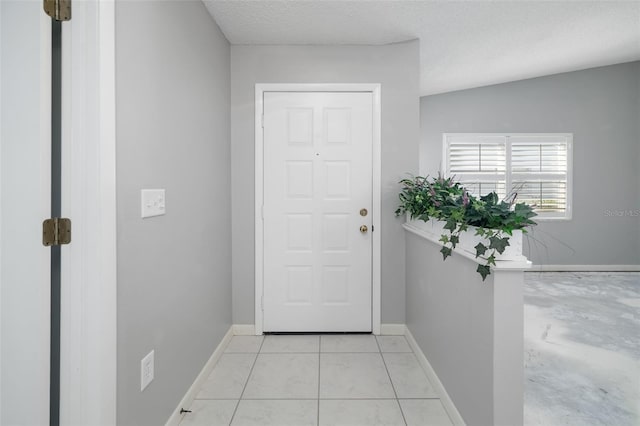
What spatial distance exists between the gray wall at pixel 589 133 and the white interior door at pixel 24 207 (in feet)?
16.2

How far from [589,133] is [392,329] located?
4.60 m

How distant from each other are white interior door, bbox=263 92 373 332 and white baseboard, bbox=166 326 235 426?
1.30ft

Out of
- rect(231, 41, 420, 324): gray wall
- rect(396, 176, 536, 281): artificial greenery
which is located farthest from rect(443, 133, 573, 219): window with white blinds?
rect(396, 176, 536, 281): artificial greenery

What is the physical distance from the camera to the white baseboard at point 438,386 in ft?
5.82

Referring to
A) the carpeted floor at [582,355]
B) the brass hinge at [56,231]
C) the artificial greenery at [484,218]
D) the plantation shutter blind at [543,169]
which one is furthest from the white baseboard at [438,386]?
the plantation shutter blind at [543,169]

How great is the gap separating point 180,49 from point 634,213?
6404 mm

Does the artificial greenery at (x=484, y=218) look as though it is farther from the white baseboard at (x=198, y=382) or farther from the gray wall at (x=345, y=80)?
the white baseboard at (x=198, y=382)

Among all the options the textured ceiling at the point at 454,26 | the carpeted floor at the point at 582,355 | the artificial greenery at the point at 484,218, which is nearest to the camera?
the artificial greenery at the point at 484,218

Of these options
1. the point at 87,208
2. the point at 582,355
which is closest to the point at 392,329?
the point at 582,355

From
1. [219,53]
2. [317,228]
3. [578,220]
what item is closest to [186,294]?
[317,228]

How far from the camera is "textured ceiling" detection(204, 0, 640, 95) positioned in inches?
96.0

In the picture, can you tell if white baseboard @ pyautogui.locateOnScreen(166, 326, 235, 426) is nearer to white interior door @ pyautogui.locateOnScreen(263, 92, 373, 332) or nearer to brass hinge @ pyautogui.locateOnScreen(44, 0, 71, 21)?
white interior door @ pyautogui.locateOnScreen(263, 92, 373, 332)

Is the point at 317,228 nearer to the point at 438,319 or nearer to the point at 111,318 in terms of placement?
the point at 438,319

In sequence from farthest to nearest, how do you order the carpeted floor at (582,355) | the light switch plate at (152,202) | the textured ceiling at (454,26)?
the textured ceiling at (454,26)
the carpeted floor at (582,355)
the light switch plate at (152,202)
